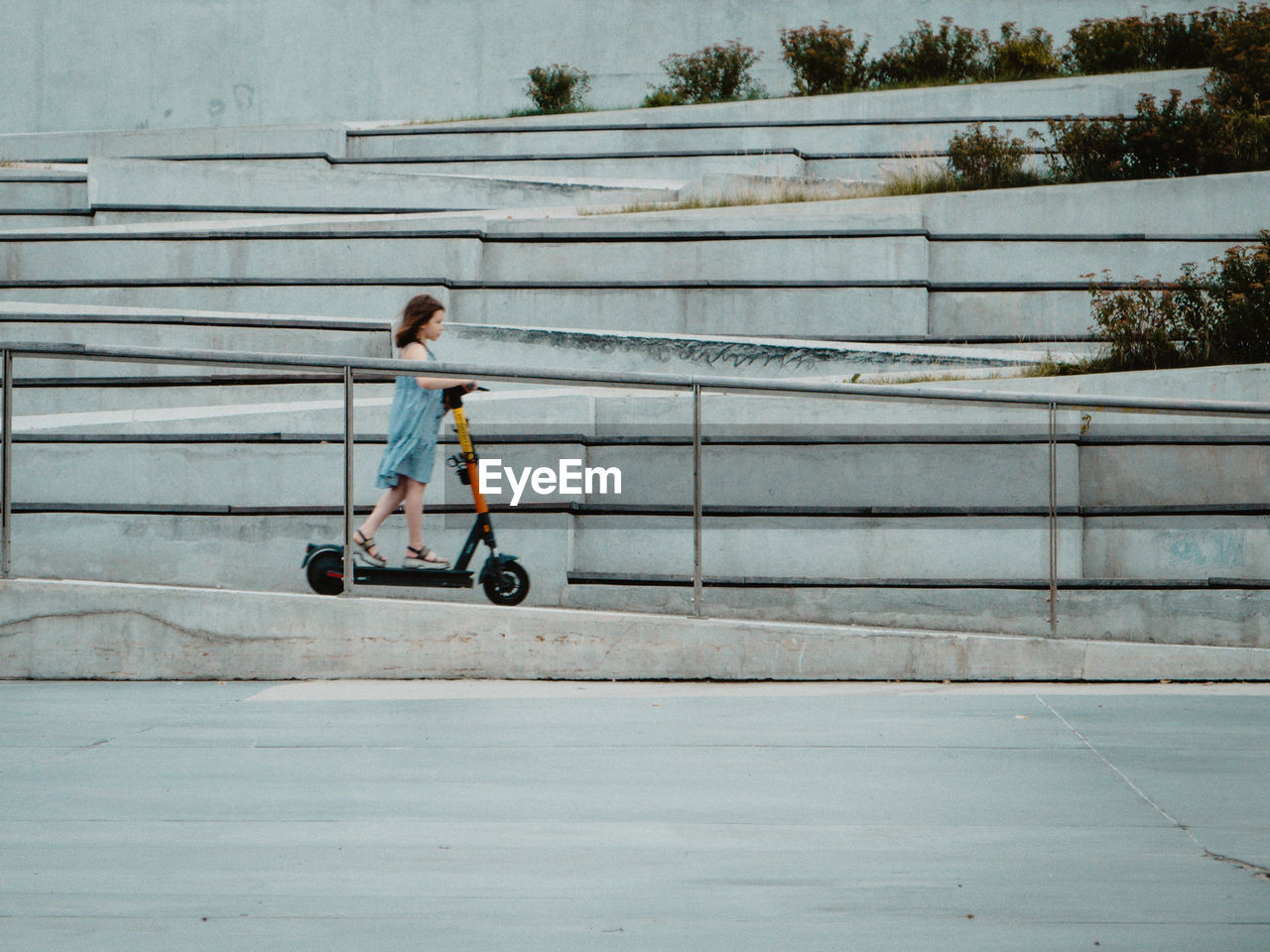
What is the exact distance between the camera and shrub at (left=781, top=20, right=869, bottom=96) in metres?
15.2

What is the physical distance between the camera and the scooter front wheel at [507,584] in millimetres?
7012

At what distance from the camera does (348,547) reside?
23.0ft

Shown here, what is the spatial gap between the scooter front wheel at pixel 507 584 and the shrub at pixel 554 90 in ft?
31.8

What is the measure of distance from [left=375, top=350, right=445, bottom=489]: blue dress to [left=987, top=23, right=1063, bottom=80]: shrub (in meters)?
10.1

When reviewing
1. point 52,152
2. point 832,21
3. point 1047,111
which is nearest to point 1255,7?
point 1047,111

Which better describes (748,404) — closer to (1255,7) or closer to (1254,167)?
(1254,167)

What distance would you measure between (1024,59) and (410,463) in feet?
34.9

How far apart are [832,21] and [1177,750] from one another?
12618 millimetres

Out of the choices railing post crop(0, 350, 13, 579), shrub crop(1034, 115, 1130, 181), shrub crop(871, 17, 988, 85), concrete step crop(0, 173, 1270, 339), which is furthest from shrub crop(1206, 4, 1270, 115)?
railing post crop(0, 350, 13, 579)

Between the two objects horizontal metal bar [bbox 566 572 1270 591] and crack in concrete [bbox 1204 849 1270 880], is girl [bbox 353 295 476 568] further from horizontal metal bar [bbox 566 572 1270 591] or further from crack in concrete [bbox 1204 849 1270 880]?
crack in concrete [bbox 1204 849 1270 880]

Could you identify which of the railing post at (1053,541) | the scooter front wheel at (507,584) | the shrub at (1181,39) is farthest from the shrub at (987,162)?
the scooter front wheel at (507,584)

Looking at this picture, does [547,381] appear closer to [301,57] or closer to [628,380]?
[628,380]

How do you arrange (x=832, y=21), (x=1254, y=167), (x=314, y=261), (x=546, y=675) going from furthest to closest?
1. (x=832, y=21)
2. (x=1254, y=167)
3. (x=314, y=261)
4. (x=546, y=675)

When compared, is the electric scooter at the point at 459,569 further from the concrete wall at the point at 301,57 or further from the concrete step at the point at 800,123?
the concrete wall at the point at 301,57
